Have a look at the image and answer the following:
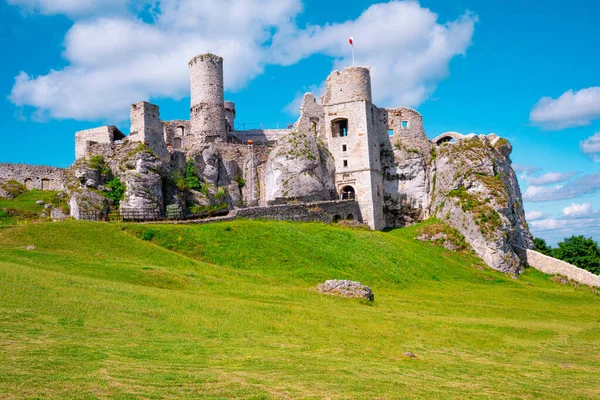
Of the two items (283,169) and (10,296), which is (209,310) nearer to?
(10,296)

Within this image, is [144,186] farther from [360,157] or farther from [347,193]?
[360,157]

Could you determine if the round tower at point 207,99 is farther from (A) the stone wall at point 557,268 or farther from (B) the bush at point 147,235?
(A) the stone wall at point 557,268

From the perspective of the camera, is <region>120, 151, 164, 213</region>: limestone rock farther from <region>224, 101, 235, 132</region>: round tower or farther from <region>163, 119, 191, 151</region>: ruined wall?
<region>224, 101, 235, 132</region>: round tower

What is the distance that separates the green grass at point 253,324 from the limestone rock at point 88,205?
7619 mm

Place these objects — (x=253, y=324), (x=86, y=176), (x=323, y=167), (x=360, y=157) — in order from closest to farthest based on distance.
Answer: (x=253, y=324)
(x=86, y=176)
(x=323, y=167)
(x=360, y=157)

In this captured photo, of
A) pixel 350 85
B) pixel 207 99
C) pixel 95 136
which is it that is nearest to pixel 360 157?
pixel 350 85

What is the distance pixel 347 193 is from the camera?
62.7 meters

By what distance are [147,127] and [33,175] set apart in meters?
15.2

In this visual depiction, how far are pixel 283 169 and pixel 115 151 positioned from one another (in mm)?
16689

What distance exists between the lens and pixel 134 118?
52750 millimetres

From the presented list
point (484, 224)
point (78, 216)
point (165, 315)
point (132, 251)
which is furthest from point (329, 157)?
point (165, 315)

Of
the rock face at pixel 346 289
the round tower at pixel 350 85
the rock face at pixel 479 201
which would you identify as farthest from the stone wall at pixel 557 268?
the rock face at pixel 346 289

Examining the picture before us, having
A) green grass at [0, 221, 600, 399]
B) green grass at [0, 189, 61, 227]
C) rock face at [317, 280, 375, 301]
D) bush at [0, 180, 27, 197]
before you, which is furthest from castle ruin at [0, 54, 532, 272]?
rock face at [317, 280, 375, 301]

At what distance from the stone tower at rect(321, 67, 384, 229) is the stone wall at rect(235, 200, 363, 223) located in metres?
2.22
